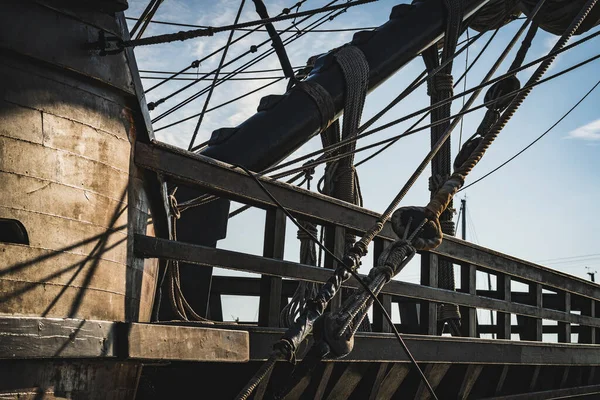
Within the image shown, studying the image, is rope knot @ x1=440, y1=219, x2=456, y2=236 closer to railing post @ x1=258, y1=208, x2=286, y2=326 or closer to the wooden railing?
the wooden railing

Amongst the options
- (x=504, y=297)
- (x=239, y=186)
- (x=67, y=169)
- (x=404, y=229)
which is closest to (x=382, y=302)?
(x=404, y=229)

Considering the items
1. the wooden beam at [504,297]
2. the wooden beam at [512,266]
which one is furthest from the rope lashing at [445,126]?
the wooden beam at [512,266]

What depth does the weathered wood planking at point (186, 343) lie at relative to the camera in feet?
14.1

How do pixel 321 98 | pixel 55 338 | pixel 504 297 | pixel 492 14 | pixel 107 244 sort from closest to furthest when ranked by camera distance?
pixel 55 338
pixel 107 244
pixel 321 98
pixel 504 297
pixel 492 14

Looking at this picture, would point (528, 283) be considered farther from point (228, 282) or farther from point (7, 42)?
point (7, 42)

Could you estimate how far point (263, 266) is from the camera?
16.8 ft

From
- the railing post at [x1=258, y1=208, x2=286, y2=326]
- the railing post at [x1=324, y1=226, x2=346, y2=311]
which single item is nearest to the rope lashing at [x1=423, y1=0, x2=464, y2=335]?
the railing post at [x1=324, y1=226, x2=346, y2=311]

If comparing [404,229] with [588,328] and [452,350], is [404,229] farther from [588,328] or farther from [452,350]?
[588,328]

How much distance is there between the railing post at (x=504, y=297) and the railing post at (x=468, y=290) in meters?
0.48

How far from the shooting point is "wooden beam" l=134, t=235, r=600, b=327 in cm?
468

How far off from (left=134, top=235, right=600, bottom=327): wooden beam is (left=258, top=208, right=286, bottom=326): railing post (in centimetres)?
8

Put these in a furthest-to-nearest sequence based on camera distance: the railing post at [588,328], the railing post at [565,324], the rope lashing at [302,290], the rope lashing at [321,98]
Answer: the railing post at [588,328]
the railing post at [565,324]
the rope lashing at [321,98]
the rope lashing at [302,290]

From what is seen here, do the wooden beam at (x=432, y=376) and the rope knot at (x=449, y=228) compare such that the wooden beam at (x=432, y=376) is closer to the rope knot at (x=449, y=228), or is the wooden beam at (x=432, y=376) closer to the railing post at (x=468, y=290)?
the railing post at (x=468, y=290)

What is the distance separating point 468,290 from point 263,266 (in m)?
2.42
